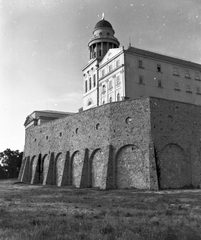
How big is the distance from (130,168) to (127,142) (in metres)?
2.75

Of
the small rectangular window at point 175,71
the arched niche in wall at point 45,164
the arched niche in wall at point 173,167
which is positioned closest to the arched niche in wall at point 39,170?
the arched niche in wall at point 45,164

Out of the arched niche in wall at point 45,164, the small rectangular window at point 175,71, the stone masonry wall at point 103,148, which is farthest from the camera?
the small rectangular window at point 175,71

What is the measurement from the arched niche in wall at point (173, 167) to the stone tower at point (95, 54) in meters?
25.8

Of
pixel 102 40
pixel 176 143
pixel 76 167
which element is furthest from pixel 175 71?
pixel 76 167

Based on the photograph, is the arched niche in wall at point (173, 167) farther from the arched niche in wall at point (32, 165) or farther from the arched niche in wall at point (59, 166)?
the arched niche in wall at point (32, 165)

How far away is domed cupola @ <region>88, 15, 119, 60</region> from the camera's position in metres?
58.7

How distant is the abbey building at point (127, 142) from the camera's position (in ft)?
92.1

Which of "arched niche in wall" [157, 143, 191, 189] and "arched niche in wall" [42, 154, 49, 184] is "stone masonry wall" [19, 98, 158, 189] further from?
"arched niche in wall" [157, 143, 191, 189]

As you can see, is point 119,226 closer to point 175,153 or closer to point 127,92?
point 175,153

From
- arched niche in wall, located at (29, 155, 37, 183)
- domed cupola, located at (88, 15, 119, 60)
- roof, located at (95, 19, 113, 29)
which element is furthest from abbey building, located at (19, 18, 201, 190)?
roof, located at (95, 19, 113, 29)

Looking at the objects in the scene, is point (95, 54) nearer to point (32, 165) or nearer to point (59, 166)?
point (32, 165)

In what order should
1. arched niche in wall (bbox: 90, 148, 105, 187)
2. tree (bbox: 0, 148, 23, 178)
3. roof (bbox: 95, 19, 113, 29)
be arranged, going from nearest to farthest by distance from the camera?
arched niche in wall (bbox: 90, 148, 105, 187)
roof (bbox: 95, 19, 113, 29)
tree (bbox: 0, 148, 23, 178)

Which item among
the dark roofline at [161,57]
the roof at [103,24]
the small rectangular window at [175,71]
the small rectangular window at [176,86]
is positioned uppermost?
the roof at [103,24]

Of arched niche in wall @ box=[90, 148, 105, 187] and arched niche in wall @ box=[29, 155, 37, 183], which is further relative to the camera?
arched niche in wall @ box=[29, 155, 37, 183]
